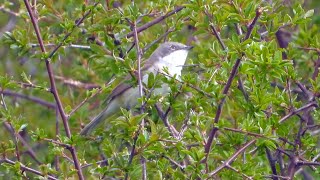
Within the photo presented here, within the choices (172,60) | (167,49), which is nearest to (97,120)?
(167,49)

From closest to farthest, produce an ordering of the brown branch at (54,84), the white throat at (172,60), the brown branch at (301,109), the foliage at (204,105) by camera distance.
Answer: the foliage at (204,105) → the brown branch at (301,109) → the brown branch at (54,84) → the white throat at (172,60)

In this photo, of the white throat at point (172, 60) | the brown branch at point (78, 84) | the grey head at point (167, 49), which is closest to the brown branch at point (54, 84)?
the grey head at point (167, 49)

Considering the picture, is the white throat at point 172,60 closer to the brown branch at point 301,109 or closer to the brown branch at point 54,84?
the brown branch at point 54,84

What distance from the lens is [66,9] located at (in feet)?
17.7

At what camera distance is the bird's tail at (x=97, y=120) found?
522cm

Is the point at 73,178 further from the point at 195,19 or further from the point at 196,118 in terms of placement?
the point at 195,19

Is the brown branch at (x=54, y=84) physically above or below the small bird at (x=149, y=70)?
above

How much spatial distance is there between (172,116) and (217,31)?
0.65m

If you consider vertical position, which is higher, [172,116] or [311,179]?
[172,116]

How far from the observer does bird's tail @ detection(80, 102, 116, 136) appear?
17.1 feet

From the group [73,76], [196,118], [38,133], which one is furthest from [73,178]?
[73,76]

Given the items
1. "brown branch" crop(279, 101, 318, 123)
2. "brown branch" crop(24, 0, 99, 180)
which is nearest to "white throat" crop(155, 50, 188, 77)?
"brown branch" crop(24, 0, 99, 180)

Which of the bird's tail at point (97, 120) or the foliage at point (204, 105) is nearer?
the foliage at point (204, 105)

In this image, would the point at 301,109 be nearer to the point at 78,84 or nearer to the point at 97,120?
the point at 97,120
